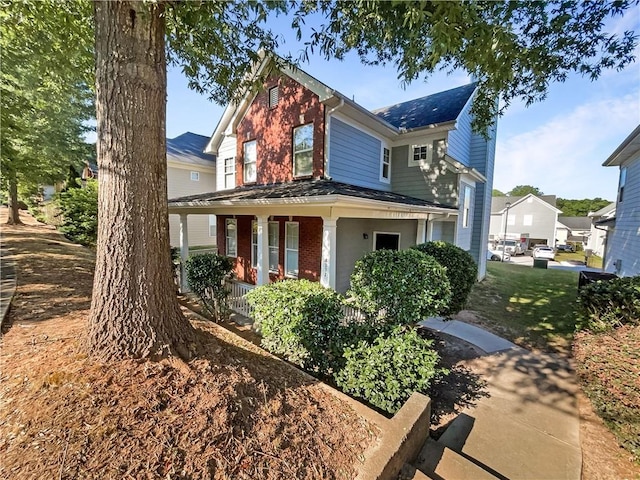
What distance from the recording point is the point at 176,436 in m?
2.27

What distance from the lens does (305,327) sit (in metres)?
4.34

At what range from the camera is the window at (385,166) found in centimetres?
1121

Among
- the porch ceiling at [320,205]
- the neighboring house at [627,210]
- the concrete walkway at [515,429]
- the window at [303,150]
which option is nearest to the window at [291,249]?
the window at [303,150]

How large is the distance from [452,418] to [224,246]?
11.1 m

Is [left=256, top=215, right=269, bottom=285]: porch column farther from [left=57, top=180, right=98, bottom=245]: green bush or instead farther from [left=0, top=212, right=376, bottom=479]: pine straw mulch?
[left=57, top=180, right=98, bottom=245]: green bush

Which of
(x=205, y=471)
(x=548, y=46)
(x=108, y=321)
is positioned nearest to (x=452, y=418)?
(x=205, y=471)

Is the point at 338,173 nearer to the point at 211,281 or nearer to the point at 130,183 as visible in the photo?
the point at 211,281

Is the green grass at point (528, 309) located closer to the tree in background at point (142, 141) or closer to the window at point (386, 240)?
the window at point (386, 240)

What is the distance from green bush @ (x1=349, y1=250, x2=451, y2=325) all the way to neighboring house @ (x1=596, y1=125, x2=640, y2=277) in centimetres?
996

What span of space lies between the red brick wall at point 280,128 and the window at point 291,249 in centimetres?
184

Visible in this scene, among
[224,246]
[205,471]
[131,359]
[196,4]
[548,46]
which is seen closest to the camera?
[205,471]

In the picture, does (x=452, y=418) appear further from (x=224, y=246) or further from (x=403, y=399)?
(x=224, y=246)

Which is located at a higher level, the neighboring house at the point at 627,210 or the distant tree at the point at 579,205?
the distant tree at the point at 579,205

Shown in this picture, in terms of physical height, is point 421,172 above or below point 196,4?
below
